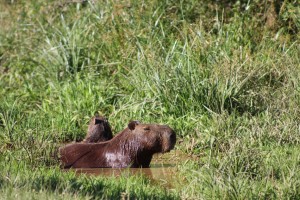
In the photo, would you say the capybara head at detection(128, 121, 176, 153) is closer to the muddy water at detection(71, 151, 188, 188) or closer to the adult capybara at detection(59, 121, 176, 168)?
the adult capybara at detection(59, 121, 176, 168)

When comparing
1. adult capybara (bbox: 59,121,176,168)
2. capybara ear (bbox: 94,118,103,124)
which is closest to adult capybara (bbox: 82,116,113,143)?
capybara ear (bbox: 94,118,103,124)

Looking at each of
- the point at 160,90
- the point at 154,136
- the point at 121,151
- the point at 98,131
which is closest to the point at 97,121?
the point at 98,131

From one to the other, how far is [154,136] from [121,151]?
0.44m

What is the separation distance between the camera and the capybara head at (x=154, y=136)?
955 cm

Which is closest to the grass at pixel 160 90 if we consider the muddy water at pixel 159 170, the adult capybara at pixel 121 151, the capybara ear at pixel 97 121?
the muddy water at pixel 159 170

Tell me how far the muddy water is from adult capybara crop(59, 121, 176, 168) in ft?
0.32

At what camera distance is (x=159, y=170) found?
964 centimetres

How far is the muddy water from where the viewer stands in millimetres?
8828

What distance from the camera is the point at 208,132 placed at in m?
10.2

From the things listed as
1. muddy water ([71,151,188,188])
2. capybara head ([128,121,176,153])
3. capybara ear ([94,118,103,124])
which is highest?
capybara head ([128,121,176,153])

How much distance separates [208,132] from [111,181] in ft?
7.42

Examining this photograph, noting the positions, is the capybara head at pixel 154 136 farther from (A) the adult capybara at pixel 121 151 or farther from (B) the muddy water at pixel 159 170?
(B) the muddy water at pixel 159 170

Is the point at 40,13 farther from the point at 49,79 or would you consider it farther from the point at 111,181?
the point at 111,181

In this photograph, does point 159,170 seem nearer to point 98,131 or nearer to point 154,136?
point 154,136
